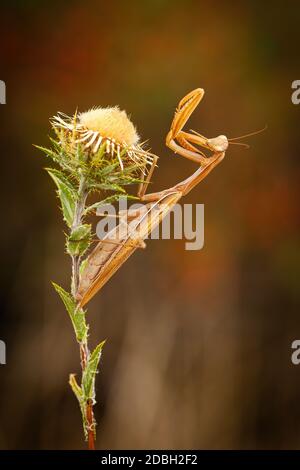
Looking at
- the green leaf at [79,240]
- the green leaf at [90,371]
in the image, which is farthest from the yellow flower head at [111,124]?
the green leaf at [90,371]

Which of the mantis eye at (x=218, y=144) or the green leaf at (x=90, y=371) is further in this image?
the mantis eye at (x=218, y=144)

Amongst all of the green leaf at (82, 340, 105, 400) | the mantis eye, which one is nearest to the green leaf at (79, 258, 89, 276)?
the green leaf at (82, 340, 105, 400)

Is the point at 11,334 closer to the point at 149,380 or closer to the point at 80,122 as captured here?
the point at 149,380

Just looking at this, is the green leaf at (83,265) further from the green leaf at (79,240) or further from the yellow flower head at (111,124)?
the yellow flower head at (111,124)

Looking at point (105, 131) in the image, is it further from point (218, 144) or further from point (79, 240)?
point (218, 144)

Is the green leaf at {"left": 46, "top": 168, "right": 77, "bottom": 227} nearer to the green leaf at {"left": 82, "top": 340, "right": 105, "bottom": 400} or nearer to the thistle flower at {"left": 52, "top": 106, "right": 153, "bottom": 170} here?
the thistle flower at {"left": 52, "top": 106, "right": 153, "bottom": 170}
